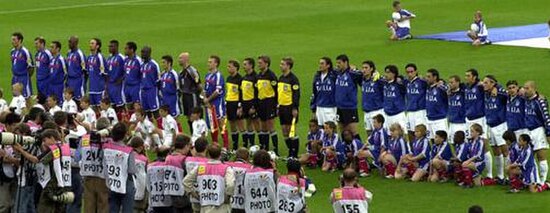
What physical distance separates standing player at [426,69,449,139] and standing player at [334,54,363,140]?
1.41 meters

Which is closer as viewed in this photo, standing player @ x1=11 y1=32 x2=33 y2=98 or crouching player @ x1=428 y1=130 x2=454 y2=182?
crouching player @ x1=428 y1=130 x2=454 y2=182

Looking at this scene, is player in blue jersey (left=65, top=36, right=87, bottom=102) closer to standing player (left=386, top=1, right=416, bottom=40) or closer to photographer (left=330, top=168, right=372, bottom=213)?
standing player (left=386, top=1, right=416, bottom=40)

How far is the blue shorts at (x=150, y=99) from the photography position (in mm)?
28047

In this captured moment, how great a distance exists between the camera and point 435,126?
83.1ft

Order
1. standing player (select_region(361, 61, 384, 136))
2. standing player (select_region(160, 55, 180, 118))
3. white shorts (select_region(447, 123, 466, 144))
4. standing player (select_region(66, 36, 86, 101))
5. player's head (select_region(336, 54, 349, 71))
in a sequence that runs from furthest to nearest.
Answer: standing player (select_region(66, 36, 86, 101))
standing player (select_region(160, 55, 180, 118))
player's head (select_region(336, 54, 349, 71))
standing player (select_region(361, 61, 384, 136))
white shorts (select_region(447, 123, 466, 144))

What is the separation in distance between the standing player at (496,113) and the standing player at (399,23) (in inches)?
551

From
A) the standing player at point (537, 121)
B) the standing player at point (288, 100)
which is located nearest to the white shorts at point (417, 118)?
the standing player at point (288, 100)

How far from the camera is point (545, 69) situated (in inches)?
1328

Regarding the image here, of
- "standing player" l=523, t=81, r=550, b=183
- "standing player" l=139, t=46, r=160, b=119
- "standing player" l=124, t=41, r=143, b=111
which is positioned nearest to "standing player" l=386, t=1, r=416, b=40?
"standing player" l=124, t=41, r=143, b=111

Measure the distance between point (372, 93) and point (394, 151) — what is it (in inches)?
56.0

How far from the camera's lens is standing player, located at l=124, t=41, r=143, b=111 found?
28.3 m

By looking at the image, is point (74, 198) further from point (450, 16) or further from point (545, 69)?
point (450, 16)

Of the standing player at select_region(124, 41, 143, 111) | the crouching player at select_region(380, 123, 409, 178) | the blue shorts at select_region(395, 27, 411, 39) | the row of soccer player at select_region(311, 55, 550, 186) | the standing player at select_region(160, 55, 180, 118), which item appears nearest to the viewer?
the row of soccer player at select_region(311, 55, 550, 186)

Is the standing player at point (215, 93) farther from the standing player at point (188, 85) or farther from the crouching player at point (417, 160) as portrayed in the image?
the crouching player at point (417, 160)
